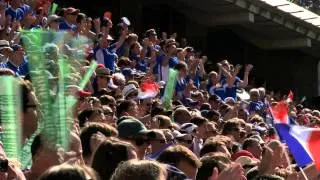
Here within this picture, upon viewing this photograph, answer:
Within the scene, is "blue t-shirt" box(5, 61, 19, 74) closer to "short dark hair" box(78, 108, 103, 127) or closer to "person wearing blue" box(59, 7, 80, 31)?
"short dark hair" box(78, 108, 103, 127)

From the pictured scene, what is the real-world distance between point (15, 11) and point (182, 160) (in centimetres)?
760

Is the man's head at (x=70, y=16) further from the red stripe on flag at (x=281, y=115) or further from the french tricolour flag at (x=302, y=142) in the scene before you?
the french tricolour flag at (x=302, y=142)

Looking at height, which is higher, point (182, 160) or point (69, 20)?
point (69, 20)

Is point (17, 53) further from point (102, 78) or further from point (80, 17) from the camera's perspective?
point (80, 17)

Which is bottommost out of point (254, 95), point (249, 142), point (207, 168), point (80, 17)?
point (254, 95)

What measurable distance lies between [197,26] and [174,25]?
854 millimetres

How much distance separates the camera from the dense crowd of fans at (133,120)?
13.3ft

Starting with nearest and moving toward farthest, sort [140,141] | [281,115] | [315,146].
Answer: [140,141]
[315,146]
[281,115]

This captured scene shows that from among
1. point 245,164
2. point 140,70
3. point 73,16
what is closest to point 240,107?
point 140,70

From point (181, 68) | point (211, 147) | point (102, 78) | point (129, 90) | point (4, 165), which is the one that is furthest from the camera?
point (181, 68)

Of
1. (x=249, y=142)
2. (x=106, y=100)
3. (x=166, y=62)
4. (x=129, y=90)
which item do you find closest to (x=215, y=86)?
(x=166, y=62)

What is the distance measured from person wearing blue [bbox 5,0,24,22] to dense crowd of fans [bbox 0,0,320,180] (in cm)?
2

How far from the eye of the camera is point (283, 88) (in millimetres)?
25438

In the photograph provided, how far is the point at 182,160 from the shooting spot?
182 inches
